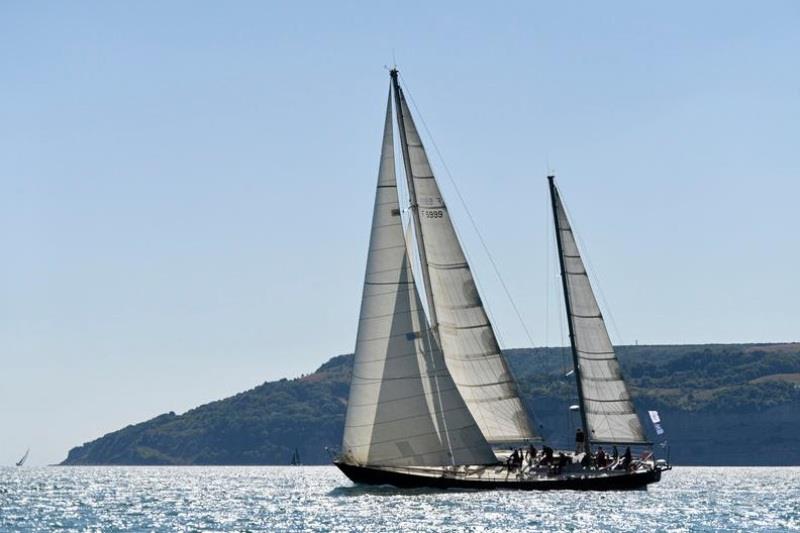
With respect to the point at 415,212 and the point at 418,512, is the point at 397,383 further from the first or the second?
the point at 415,212

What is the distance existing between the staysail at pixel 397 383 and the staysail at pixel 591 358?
10.8 m

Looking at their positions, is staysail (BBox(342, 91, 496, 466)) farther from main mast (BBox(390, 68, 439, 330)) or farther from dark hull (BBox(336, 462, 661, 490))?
main mast (BBox(390, 68, 439, 330))

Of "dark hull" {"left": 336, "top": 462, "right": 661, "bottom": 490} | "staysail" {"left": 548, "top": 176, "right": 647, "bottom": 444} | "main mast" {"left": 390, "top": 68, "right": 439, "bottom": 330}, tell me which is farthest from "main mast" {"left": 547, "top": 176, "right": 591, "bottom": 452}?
"main mast" {"left": 390, "top": 68, "right": 439, "bottom": 330}

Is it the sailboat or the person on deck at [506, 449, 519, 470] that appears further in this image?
the person on deck at [506, 449, 519, 470]

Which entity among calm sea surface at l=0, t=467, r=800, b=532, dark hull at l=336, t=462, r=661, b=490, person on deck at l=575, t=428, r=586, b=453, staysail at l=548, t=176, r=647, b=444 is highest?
staysail at l=548, t=176, r=647, b=444

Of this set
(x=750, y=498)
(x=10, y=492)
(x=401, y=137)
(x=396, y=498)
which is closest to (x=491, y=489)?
(x=396, y=498)

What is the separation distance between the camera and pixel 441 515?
56562 millimetres

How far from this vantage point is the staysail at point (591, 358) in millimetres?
72562

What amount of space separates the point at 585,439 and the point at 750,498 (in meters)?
15.4

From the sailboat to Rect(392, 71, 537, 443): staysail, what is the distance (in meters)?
0.05

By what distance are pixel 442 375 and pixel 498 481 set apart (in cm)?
684

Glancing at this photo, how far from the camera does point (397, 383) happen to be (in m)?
61.7

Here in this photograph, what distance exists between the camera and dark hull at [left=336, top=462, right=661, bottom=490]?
2464 inches

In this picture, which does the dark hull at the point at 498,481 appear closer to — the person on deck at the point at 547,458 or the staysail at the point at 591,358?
the person on deck at the point at 547,458
